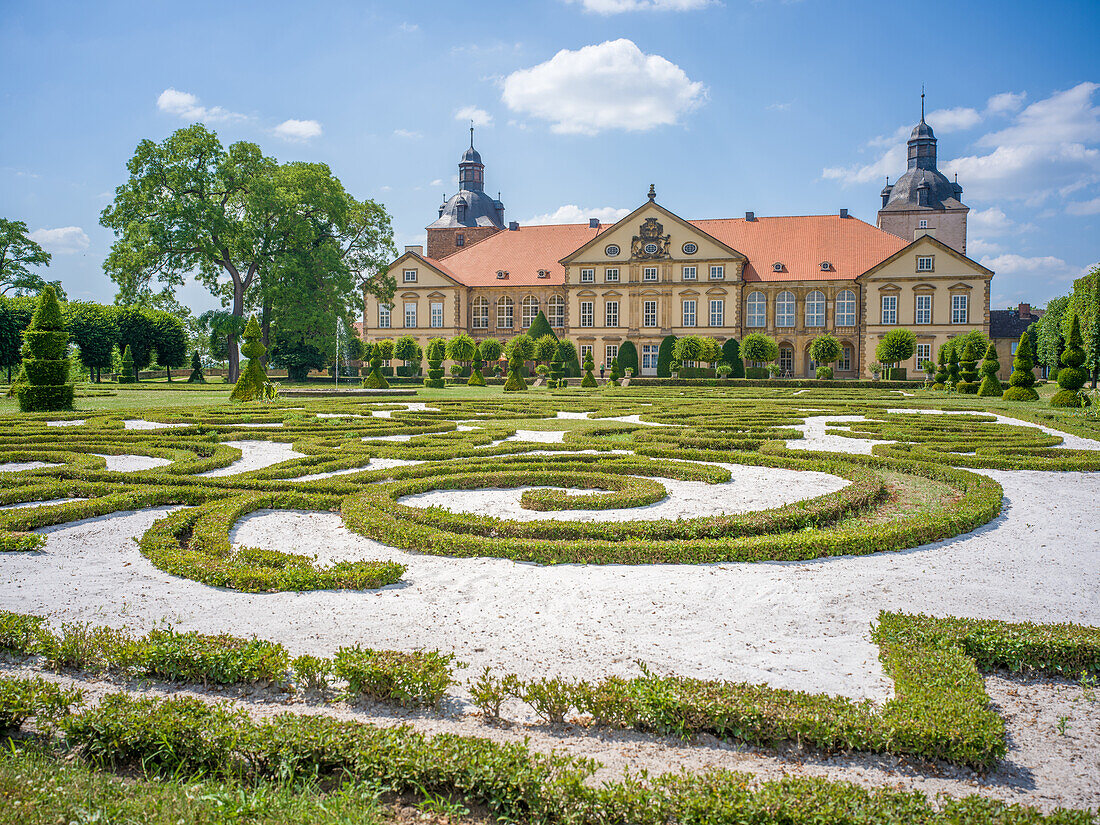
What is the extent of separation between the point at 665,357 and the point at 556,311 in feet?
31.0

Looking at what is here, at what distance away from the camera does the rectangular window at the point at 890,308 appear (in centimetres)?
4569

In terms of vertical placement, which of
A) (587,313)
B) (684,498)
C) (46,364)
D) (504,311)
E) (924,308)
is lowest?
(684,498)

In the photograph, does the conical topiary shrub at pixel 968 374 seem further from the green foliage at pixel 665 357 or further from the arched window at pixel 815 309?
the green foliage at pixel 665 357

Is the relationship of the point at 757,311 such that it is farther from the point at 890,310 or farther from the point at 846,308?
the point at 890,310

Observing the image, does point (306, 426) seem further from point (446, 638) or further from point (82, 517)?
point (446, 638)

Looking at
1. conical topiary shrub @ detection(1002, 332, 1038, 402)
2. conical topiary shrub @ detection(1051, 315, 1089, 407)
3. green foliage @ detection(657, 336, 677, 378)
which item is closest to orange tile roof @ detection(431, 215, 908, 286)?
green foliage @ detection(657, 336, 677, 378)

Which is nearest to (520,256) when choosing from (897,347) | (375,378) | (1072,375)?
(375,378)

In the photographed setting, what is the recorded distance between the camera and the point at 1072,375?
21.1m

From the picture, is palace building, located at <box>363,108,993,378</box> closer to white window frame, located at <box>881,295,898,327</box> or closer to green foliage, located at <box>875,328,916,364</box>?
white window frame, located at <box>881,295,898,327</box>

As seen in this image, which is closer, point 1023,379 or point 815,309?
point 1023,379

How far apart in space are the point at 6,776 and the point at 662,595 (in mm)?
3087

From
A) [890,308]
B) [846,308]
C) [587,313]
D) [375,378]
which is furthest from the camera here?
[587,313]

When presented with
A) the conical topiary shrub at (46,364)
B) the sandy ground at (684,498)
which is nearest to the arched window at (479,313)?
the conical topiary shrub at (46,364)

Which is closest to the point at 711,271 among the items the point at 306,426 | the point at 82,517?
the point at 306,426
